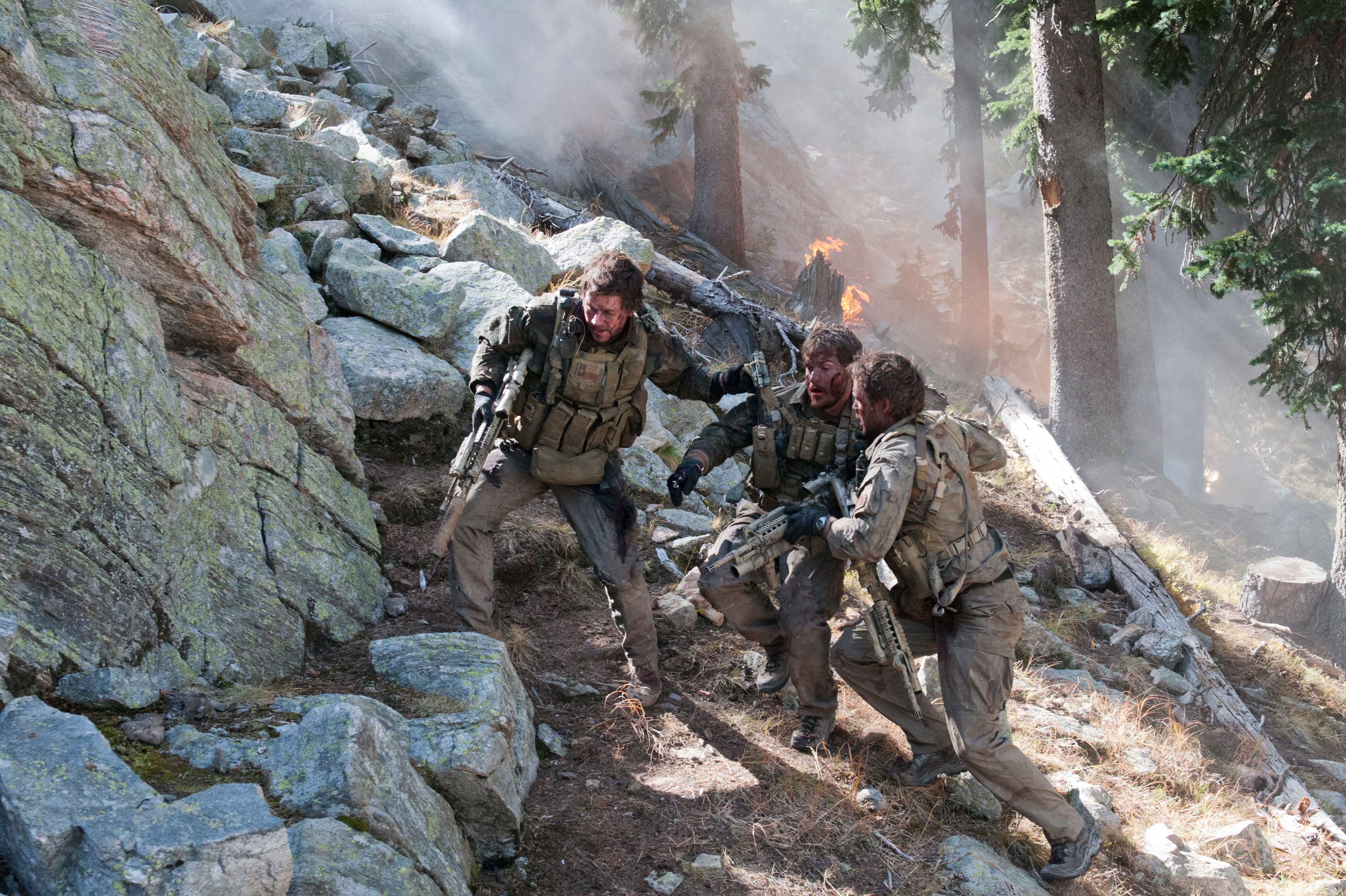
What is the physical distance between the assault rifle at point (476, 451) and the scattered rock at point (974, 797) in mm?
2813

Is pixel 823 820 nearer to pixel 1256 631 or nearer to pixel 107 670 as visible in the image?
pixel 107 670

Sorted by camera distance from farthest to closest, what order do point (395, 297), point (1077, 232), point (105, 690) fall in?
point (1077, 232)
point (395, 297)
point (105, 690)

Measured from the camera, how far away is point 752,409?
4.82 m

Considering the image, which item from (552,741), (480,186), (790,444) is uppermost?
(480,186)

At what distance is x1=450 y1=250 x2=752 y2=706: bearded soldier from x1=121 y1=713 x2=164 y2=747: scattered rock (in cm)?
176

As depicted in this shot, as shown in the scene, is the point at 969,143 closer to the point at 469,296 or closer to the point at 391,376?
the point at 469,296

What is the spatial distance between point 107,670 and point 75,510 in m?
0.65

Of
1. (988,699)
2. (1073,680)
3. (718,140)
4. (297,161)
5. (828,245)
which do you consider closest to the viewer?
(988,699)

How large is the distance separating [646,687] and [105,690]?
99.3 inches

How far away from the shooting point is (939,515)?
3.90 metres

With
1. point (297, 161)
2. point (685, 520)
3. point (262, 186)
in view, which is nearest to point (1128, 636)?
point (685, 520)

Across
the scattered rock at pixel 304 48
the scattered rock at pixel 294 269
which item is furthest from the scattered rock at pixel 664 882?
the scattered rock at pixel 304 48

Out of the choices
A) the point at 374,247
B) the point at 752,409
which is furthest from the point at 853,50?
the point at 752,409

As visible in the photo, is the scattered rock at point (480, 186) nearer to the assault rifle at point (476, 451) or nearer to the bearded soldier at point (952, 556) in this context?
the assault rifle at point (476, 451)
